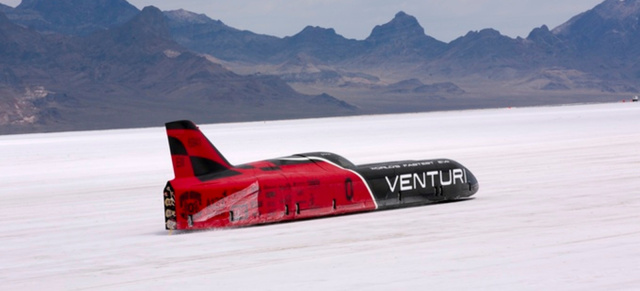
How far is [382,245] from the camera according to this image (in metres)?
11.8

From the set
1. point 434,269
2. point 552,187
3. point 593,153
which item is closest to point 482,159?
point 593,153

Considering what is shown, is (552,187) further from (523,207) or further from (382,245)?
(382,245)

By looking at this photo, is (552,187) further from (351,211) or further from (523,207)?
(351,211)

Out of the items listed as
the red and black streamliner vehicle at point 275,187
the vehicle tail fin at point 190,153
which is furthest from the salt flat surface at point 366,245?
the vehicle tail fin at point 190,153

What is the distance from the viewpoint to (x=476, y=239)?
1184cm

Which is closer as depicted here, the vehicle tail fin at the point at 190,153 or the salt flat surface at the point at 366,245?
the salt flat surface at the point at 366,245

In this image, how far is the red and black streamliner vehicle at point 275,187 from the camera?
14.0m

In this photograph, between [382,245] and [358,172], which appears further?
[358,172]

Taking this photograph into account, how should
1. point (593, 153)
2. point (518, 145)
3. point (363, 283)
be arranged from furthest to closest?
1. point (518, 145)
2. point (593, 153)
3. point (363, 283)

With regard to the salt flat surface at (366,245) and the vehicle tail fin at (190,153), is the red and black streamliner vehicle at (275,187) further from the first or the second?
the salt flat surface at (366,245)

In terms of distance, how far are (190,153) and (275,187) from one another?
1311 mm

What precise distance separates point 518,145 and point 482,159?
7.71 m

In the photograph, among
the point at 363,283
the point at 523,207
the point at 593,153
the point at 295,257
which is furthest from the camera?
the point at 593,153

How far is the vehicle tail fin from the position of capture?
47.6 feet
